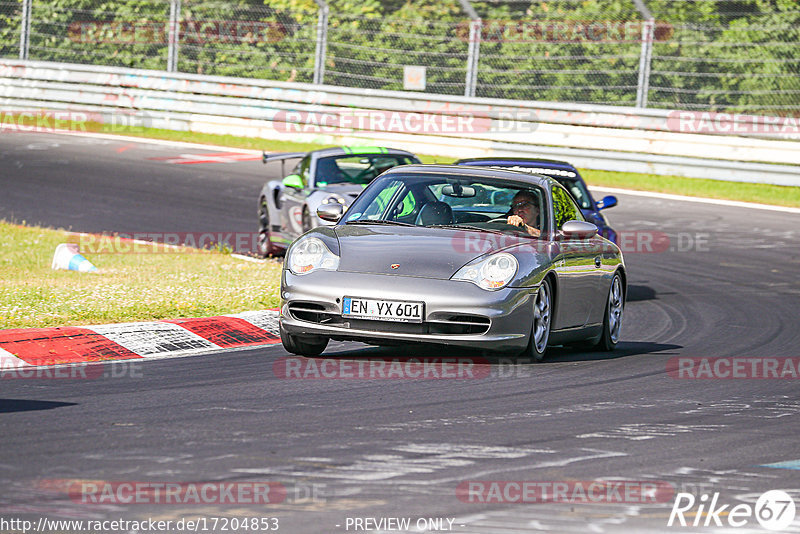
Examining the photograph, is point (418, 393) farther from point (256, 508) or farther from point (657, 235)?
point (657, 235)

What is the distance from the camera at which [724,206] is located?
21.3 m

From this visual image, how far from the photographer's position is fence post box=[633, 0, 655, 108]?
2308 cm

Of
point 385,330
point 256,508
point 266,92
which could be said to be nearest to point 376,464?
point 256,508

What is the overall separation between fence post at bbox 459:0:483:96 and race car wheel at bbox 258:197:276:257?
28.1ft

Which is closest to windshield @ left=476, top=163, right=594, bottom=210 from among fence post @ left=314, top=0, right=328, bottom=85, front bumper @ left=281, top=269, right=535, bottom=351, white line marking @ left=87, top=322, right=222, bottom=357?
white line marking @ left=87, top=322, right=222, bottom=357

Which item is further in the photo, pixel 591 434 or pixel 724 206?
pixel 724 206

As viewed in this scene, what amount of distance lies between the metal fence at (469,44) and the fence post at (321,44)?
0.02m

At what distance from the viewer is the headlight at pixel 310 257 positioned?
8781 millimetres

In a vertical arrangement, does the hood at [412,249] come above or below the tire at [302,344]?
above

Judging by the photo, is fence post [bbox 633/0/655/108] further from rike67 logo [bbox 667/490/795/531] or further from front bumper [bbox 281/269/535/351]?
rike67 logo [bbox 667/490/795/531]

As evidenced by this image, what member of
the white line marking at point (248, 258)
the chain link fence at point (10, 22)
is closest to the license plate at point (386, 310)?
the white line marking at point (248, 258)

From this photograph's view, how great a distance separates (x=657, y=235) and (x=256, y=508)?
1453 centimetres

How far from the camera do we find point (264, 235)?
653 inches

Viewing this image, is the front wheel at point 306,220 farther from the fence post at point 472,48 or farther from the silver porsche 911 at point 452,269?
the fence post at point 472,48
